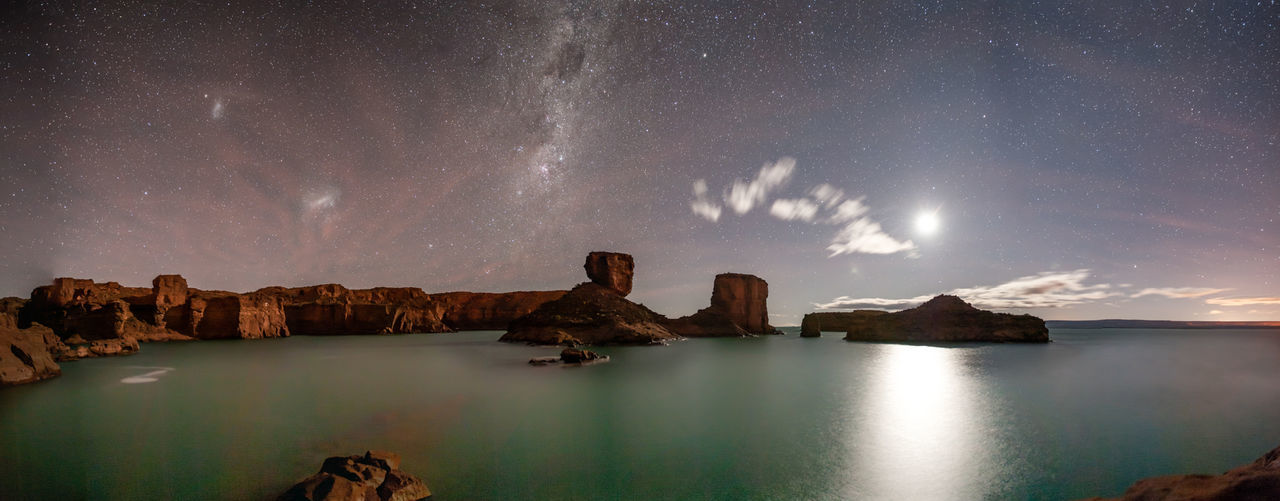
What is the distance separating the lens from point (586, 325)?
2286 inches

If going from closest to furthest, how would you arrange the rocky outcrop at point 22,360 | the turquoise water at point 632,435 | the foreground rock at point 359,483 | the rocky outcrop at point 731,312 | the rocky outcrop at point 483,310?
the foreground rock at point 359,483 < the turquoise water at point 632,435 < the rocky outcrop at point 22,360 < the rocky outcrop at point 731,312 < the rocky outcrop at point 483,310

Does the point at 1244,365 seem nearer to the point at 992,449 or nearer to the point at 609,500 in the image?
the point at 992,449

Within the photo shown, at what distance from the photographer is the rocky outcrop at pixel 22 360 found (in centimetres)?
2003

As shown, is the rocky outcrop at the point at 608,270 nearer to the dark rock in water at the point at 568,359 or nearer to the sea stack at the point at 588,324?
the sea stack at the point at 588,324

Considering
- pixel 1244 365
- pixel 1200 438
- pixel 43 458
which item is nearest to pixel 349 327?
pixel 43 458

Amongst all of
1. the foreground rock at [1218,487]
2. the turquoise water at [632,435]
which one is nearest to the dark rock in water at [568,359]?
the turquoise water at [632,435]

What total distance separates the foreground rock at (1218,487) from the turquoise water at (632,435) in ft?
13.6

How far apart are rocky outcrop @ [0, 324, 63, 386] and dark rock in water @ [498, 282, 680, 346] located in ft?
119

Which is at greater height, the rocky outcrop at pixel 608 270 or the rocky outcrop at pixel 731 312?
the rocky outcrop at pixel 608 270

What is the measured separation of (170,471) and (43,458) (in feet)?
12.6

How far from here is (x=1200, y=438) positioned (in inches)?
481

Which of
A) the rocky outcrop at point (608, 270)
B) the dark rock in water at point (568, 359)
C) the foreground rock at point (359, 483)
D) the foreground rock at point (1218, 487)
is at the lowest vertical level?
the dark rock in water at point (568, 359)

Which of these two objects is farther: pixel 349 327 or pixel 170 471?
pixel 349 327

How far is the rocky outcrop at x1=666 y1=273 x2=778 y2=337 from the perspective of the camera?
91875 mm
